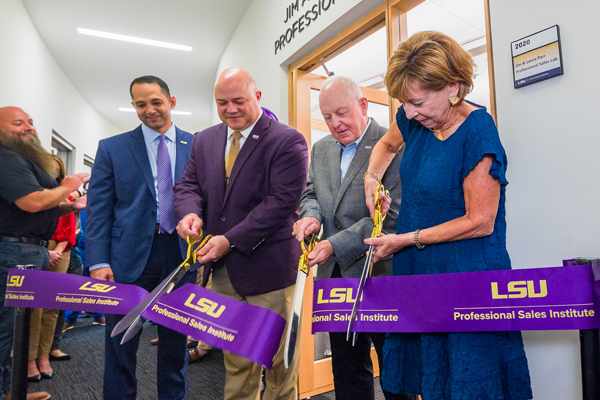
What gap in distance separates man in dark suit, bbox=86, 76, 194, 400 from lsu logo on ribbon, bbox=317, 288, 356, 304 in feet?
3.03

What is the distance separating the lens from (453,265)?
1062 millimetres

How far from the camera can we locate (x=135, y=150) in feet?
6.08

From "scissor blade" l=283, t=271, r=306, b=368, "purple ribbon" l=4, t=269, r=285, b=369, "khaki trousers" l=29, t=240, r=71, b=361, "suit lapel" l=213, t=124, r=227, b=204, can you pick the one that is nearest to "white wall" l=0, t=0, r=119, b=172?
"khaki trousers" l=29, t=240, r=71, b=361

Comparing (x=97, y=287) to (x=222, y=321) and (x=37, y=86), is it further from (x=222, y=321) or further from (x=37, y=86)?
(x=37, y=86)

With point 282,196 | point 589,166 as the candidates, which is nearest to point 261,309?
point 282,196

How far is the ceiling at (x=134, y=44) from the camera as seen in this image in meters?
4.91

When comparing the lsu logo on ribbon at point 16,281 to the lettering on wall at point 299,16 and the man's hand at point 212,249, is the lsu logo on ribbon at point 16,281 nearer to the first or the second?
the man's hand at point 212,249

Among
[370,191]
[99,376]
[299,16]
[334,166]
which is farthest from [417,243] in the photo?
[99,376]

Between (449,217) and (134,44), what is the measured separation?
6.11 metres

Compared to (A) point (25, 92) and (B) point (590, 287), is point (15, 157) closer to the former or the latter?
(B) point (590, 287)

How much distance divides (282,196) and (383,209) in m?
0.46

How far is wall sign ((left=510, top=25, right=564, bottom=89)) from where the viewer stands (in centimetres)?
134

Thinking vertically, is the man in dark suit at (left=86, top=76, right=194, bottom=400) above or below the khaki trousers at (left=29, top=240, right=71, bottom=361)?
above

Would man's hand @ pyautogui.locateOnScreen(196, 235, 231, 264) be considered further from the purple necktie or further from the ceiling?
the ceiling
